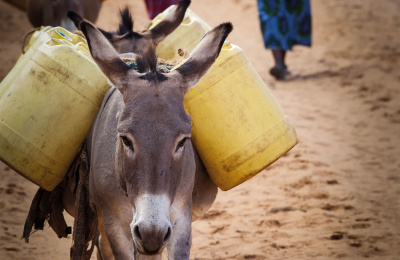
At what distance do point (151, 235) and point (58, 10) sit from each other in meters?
5.15

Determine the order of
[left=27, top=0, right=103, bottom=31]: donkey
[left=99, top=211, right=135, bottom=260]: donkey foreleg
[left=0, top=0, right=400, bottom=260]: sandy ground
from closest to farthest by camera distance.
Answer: [left=99, top=211, right=135, bottom=260]: donkey foreleg, [left=0, top=0, right=400, bottom=260]: sandy ground, [left=27, top=0, right=103, bottom=31]: donkey

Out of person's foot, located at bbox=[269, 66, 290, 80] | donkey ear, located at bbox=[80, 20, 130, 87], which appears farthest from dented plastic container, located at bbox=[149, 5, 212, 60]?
person's foot, located at bbox=[269, 66, 290, 80]

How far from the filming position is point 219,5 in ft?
45.5

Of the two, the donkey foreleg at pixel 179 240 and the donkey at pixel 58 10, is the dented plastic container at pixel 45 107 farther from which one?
the donkey at pixel 58 10

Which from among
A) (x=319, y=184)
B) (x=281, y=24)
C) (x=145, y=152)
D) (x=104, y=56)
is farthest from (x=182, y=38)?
(x=281, y=24)

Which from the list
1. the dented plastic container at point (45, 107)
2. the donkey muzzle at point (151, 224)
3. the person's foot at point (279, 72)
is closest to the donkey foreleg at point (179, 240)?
the donkey muzzle at point (151, 224)

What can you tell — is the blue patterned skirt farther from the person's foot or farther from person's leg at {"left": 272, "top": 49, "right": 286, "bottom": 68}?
the person's foot

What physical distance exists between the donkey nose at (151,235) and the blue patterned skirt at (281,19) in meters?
7.63

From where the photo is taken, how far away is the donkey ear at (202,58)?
3.09m

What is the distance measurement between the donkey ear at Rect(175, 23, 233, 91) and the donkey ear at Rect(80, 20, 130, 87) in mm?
314

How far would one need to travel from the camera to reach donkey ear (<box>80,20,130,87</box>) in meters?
3.01

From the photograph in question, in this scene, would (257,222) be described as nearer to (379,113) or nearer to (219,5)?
(379,113)

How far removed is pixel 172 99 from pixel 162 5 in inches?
166

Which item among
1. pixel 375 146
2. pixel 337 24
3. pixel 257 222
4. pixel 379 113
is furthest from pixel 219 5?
pixel 257 222
